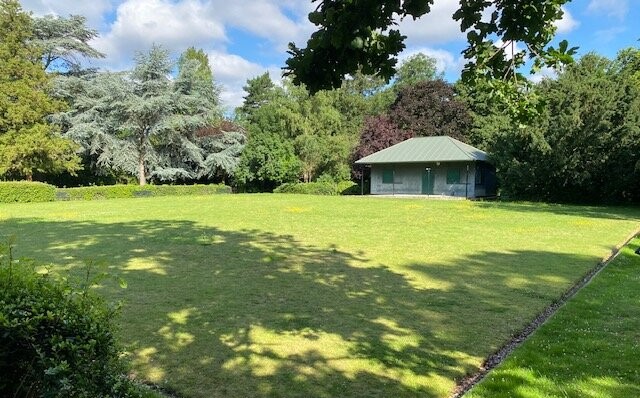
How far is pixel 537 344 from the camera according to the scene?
4.57 m

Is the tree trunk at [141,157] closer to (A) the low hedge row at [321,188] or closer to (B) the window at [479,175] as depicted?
(A) the low hedge row at [321,188]

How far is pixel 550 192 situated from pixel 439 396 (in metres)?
29.0

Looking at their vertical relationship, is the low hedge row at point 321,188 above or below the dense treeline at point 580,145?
below

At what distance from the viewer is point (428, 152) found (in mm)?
35000

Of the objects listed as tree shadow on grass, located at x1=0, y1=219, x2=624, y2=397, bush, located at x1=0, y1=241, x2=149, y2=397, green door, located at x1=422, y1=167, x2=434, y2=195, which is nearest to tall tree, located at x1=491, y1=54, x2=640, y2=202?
green door, located at x1=422, y1=167, x2=434, y2=195

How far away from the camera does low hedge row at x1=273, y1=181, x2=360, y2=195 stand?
38.7 m

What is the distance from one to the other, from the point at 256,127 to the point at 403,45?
40.1 meters

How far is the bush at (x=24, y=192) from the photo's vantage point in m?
27.4

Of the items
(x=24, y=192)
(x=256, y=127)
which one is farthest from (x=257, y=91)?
(x=24, y=192)

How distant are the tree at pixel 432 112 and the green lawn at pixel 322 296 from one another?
29530 mm

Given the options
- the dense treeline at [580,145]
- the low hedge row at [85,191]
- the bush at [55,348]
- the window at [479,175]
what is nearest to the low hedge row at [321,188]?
the low hedge row at [85,191]

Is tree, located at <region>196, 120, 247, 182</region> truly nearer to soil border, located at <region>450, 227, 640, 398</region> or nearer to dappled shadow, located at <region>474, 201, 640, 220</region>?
dappled shadow, located at <region>474, 201, 640, 220</region>

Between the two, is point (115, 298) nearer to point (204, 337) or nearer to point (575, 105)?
point (204, 337)

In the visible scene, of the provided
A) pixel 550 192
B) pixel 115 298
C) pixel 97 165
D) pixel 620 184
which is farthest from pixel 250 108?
pixel 115 298
